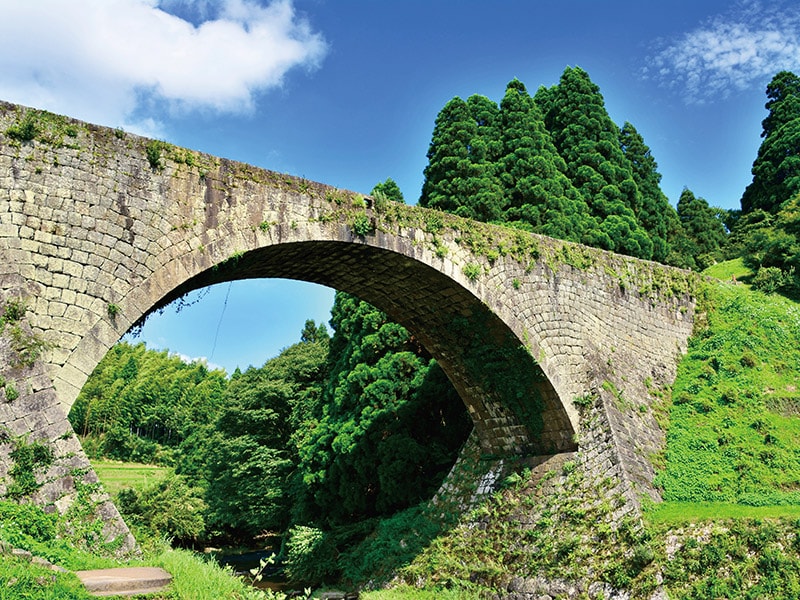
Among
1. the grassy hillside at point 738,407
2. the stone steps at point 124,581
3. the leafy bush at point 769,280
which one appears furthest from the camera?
the leafy bush at point 769,280

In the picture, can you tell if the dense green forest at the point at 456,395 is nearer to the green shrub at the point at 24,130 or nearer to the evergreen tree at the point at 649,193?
the evergreen tree at the point at 649,193

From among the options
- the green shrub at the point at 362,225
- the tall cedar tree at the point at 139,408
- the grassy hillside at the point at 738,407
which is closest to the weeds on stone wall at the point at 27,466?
the green shrub at the point at 362,225

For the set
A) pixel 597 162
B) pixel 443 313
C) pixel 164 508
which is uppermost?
pixel 597 162

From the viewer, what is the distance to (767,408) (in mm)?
13461

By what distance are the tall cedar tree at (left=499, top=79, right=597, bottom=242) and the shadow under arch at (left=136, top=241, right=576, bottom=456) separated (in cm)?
825

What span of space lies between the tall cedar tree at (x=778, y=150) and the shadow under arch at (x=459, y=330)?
863 inches

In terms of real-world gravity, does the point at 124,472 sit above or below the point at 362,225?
below

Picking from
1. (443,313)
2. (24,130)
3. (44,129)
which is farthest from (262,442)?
(24,130)

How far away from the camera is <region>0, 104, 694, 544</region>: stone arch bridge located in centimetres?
748

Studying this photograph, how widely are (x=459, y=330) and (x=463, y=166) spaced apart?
34.8 ft

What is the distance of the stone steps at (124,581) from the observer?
4832mm

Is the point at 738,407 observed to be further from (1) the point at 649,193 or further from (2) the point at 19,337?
(1) the point at 649,193

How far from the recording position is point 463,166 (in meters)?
22.3

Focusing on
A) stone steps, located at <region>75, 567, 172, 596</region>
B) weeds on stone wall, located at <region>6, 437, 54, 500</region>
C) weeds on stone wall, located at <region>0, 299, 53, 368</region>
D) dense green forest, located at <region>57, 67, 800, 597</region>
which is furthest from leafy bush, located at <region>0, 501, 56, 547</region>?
dense green forest, located at <region>57, 67, 800, 597</region>
